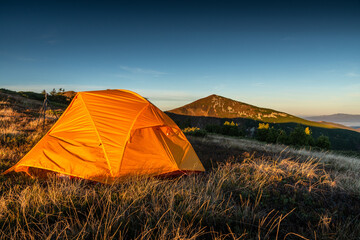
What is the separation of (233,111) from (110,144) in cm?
14240

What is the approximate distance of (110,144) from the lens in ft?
16.5

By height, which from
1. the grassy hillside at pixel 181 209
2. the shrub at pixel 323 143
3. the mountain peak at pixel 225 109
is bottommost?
the shrub at pixel 323 143

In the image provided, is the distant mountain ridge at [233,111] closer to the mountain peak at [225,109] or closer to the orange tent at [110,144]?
the mountain peak at [225,109]

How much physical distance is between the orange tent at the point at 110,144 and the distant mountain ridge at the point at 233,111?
121 metres

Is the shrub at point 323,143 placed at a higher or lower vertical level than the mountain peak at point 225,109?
lower

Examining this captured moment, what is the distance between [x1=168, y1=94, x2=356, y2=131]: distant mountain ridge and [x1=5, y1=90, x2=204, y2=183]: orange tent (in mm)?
120632

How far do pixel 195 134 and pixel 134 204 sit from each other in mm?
16449

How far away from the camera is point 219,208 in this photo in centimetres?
335

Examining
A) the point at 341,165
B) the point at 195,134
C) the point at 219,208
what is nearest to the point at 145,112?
the point at 219,208

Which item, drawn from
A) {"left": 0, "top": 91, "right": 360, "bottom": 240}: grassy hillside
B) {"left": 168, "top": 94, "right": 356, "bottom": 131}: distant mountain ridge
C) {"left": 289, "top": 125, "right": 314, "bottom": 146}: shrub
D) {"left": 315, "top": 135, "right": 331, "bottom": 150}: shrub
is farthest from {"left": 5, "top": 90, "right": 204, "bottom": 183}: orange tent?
{"left": 168, "top": 94, "right": 356, "bottom": 131}: distant mountain ridge

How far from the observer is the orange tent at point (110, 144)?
15.6 ft

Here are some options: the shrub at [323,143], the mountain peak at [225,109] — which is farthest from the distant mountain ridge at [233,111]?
the shrub at [323,143]

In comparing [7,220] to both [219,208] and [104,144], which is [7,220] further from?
[219,208]

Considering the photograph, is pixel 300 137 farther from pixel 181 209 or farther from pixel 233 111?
pixel 233 111
